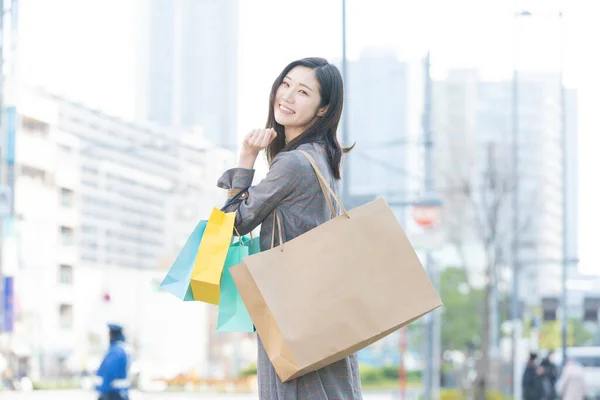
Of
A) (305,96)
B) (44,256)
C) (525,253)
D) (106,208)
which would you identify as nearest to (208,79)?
(106,208)

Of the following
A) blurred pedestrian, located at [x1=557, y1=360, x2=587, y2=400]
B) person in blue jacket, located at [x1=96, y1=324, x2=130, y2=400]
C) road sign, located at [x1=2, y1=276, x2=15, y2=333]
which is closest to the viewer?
person in blue jacket, located at [x1=96, y1=324, x2=130, y2=400]

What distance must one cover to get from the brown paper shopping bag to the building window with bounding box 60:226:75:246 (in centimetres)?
3431

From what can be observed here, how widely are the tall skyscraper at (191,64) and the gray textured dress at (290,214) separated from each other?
72.5 ft

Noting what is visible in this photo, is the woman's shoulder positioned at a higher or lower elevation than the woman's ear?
lower

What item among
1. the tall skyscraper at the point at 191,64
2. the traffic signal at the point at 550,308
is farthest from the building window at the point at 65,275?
the traffic signal at the point at 550,308

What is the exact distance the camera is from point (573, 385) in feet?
53.7

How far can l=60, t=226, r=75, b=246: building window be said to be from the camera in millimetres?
36344

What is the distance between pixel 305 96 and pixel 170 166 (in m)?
27.2

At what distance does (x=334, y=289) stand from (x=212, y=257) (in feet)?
1.05

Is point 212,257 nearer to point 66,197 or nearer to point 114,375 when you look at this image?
point 114,375

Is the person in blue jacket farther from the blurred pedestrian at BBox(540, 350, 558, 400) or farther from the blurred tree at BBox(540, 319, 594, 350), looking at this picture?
the blurred tree at BBox(540, 319, 594, 350)

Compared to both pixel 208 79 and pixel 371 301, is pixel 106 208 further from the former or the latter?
pixel 371 301

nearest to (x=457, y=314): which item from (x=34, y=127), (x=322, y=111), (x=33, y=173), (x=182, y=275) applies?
(x=33, y=173)

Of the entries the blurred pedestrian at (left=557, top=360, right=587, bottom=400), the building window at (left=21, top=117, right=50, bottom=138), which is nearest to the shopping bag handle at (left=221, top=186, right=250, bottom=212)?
the blurred pedestrian at (left=557, top=360, right=587, bottom=400)
